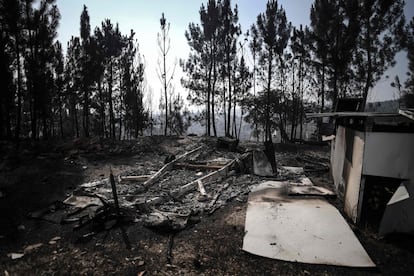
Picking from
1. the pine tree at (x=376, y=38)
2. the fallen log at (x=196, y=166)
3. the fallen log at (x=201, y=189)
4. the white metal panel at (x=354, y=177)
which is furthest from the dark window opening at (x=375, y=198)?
the pine tree at (x=376, y=38)

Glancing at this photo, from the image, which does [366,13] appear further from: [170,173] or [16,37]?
[16,37]

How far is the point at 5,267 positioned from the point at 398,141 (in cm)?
681

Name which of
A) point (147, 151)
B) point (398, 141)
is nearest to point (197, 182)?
point (398, 141)

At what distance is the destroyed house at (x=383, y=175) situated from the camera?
12.7 feet

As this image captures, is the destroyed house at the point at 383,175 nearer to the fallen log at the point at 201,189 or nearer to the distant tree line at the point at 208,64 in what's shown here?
the fallen log at the point at 201,189

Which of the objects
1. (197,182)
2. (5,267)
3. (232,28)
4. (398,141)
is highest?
(232,28)

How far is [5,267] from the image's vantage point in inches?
131

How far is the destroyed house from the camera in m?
3.87

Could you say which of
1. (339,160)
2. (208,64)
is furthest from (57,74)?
(339,160)

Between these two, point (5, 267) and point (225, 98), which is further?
point (225, 98)

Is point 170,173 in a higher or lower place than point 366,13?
lower

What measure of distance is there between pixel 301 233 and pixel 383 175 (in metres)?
1.88

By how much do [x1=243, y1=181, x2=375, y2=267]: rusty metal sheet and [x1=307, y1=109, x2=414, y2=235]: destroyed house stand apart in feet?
1.77

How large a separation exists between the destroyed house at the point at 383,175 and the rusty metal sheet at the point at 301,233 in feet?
1.77
